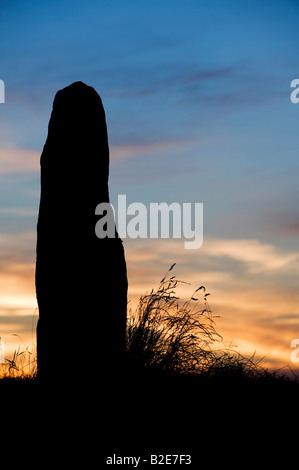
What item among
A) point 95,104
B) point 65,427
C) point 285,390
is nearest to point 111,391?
point 65,427

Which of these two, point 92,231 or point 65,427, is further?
point 92,231

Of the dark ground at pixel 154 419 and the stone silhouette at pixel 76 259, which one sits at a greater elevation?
the stone silhouette at pixel 76 259

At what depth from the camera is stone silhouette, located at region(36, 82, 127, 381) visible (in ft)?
20.0

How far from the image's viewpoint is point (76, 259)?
6.25 meters

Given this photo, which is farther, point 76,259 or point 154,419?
point 76,259

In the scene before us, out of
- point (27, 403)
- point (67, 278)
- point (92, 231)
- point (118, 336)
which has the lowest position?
point (27, 403)

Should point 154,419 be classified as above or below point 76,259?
below

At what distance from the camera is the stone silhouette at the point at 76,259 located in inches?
240

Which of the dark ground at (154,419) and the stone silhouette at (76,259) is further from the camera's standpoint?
the stone silhouette at (76,259)
